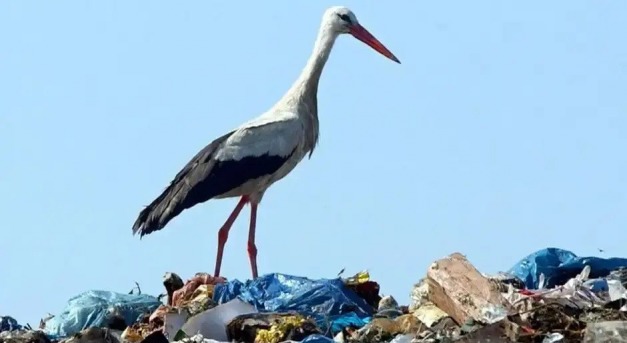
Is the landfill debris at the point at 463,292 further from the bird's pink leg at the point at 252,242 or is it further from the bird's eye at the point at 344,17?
the bird's eye at the point at 344,17

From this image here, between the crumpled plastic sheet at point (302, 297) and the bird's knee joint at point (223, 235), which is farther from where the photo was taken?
the bird's knee joint at point (223, 235)

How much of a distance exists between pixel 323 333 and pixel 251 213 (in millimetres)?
4123

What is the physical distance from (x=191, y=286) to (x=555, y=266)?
7.49ft

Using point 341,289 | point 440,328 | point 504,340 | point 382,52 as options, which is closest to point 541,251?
point 341,289

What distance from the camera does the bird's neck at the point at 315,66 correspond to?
12.4m

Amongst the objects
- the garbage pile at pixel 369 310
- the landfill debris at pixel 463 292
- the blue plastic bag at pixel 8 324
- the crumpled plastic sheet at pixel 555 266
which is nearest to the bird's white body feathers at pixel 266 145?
the garbage pile at pixel 369 310

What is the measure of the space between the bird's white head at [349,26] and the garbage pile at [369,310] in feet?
11.0

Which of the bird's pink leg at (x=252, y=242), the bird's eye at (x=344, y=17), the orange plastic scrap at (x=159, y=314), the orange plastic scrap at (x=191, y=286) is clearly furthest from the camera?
A: the bird's eye at (x=344, y=17)

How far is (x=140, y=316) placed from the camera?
9445 mm

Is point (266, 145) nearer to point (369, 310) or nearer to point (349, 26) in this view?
point (349, 26)

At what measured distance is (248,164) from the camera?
39.1ft

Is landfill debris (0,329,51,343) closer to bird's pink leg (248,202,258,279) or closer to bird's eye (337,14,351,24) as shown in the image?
bird's pink leg (248,202,258,279)

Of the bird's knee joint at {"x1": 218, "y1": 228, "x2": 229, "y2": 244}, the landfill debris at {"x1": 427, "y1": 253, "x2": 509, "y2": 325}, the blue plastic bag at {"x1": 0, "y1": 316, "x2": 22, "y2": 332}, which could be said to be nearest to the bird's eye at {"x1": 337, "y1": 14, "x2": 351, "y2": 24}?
the bird's knee joint at {"x1": 218, "y1": 228, "x2": 229, "y2": 244}

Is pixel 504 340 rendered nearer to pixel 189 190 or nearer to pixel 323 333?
pixel 323 333
